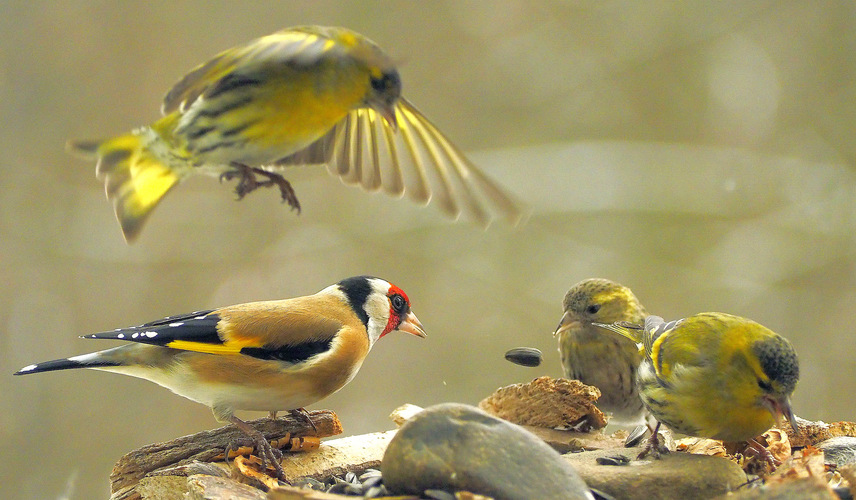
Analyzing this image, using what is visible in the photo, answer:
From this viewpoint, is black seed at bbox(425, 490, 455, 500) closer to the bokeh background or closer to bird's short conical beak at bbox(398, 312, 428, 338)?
bird's short conical beak at bbox(398, 312, 428, 338)

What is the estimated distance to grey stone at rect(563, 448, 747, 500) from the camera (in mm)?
2396

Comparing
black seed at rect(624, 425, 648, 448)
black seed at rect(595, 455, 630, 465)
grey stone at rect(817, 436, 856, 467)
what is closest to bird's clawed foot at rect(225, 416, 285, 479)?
black seed at rect(595, 455, 630, 465)

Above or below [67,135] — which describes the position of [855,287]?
above

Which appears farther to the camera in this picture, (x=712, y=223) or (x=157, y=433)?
(x=712, y=223)

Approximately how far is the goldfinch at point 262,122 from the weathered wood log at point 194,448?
769 mm

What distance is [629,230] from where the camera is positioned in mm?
7203

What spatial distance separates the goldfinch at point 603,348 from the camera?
331 cm

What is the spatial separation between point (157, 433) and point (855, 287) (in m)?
5.12

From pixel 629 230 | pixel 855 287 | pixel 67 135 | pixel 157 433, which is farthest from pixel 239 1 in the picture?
pixel 855 287

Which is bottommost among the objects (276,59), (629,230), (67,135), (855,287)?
(276,59)

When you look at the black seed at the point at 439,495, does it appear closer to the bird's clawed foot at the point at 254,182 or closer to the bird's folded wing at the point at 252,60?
the bird's clawed foot at the point at 254,182

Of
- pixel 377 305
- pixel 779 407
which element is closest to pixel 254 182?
pixel 377 305

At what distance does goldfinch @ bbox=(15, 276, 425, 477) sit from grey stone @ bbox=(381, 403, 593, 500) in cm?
58

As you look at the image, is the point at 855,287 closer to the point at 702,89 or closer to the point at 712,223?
the point at 712,223
